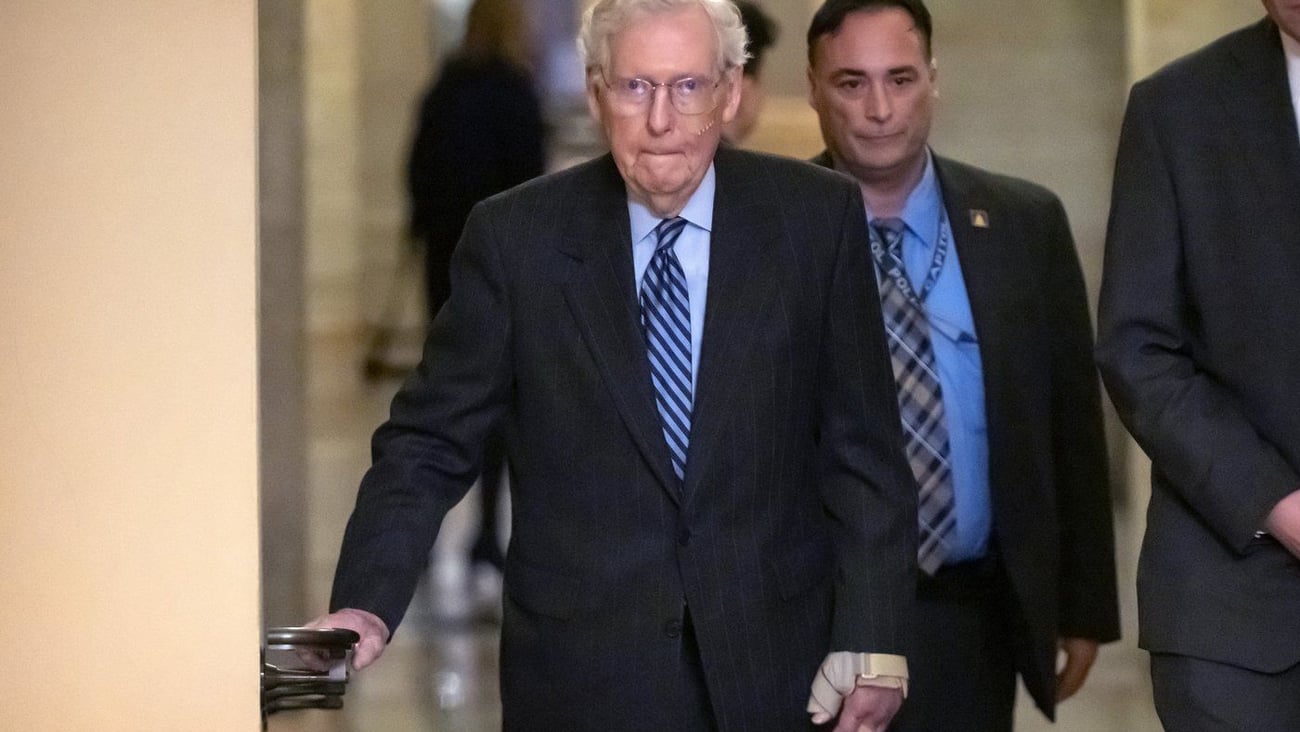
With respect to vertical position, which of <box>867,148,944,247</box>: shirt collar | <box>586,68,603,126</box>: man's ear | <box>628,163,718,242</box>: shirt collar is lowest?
<box>867,148,944,247</box>: shirt collar

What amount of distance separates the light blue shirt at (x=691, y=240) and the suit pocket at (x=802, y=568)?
0.39 m

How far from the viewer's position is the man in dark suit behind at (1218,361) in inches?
116

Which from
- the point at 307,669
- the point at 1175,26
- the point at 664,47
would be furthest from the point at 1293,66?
the point at 1175,26

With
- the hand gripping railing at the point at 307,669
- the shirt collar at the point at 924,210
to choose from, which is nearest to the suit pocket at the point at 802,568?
the hand gripping railing at the point at 307,669

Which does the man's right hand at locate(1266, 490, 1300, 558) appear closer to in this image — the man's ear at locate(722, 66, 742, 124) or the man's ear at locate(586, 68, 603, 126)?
the man's ear at locate(722, 66, 742, 124)

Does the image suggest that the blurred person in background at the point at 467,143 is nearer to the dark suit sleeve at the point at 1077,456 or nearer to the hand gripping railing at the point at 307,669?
the dark suit sleeve at the point at 1077,456

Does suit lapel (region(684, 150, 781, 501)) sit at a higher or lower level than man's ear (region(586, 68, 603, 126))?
lower

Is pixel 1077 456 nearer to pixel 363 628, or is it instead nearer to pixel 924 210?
pixel 924 210

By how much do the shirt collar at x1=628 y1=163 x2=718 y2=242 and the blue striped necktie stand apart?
5 centimetres

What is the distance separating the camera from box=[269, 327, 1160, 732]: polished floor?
605cm

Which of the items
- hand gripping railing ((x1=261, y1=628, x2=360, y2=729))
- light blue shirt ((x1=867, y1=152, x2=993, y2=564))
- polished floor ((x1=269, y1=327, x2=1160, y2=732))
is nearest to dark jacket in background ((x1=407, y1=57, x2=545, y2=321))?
polished floor ((x1=269, y1=327, x2=1160, y2=732))

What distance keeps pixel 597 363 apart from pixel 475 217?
0.31m

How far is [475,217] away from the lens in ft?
10.4

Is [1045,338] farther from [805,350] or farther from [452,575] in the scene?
[452,575]
